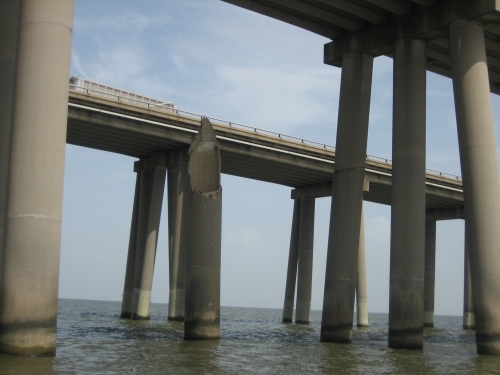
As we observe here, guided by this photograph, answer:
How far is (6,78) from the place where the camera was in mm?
19312

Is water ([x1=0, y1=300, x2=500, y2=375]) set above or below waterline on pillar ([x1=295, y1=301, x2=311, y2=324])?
above

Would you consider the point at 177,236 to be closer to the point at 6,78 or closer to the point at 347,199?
the point at 347,199

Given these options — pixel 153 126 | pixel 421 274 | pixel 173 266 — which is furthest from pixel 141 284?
pixel 421 274

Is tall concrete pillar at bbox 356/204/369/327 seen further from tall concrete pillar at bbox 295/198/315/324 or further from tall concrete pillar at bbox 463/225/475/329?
tall concrete pillar at bbox 463/225/475/329

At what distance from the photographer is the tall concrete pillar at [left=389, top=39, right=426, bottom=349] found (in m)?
25.1

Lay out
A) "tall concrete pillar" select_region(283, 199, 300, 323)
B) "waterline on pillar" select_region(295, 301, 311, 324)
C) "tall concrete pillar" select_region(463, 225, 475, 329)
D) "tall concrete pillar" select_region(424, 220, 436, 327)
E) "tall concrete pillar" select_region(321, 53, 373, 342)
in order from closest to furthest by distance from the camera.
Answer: "tall concrete pillar" select_region(321, 53, 373, 342) < "waterline on pillar" select_region(295, 301, 311, 324) < "tall concrete pillar" select_region(283, 199, 300, 323) < "tall concrete pillar" select_region(463, 225, 475, 329) < "tall concrete pillar" select_region(424, 220, 436, 327)

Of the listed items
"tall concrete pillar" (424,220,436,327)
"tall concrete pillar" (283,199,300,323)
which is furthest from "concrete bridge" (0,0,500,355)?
"tall concrete pillar" (424,220,436,327)

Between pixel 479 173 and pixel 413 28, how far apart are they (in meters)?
6.79

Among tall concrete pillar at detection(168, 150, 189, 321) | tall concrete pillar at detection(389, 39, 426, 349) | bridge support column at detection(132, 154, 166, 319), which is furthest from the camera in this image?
bridge support column at detection(132, 154, 166, 319)

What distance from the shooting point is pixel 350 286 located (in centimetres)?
2706

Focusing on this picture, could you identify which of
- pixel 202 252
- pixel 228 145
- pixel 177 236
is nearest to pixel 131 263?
pixel 177 236

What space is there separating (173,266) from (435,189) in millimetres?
22269

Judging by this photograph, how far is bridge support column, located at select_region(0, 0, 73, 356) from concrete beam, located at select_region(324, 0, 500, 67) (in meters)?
Answer: 14.8

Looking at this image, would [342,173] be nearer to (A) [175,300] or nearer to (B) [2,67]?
(B) [2,67]
